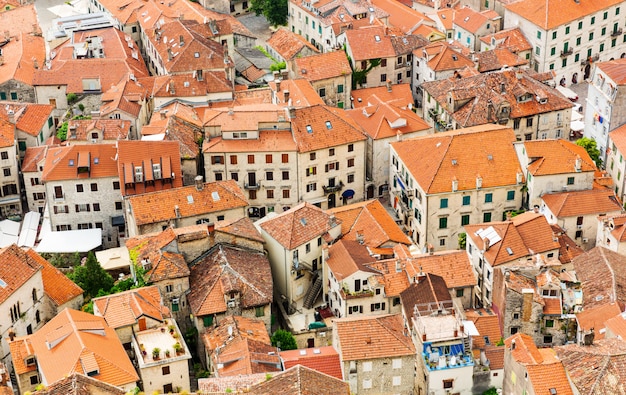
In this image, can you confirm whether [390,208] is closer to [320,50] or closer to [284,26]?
[320,50]

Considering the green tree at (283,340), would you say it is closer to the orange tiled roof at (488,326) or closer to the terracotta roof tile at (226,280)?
the terracotta roof tile at (226,280)

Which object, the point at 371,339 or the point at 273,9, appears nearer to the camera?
the point at 371,339

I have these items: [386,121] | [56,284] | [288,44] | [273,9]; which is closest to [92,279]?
[56,284]

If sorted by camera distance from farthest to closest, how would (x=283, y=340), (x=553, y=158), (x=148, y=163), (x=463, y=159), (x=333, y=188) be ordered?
(x=333, y=188), (x=463, y=159), (x=148, y=163), (x=553, y=158), (x=283, y=340)

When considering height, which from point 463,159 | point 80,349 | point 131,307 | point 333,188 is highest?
point 463,159

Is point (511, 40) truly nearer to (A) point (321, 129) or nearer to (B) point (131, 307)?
(A) point (321, 129)

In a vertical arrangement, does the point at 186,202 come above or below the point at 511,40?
below

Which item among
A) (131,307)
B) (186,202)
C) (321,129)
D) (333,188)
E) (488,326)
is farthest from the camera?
(333,188)
